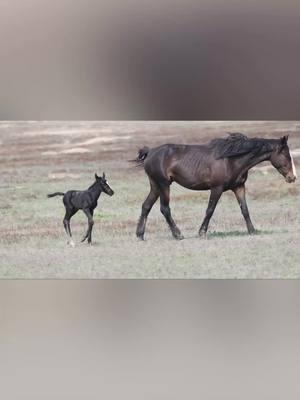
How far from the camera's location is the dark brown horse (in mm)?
4336

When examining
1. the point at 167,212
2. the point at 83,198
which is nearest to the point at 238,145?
the point at 167,212

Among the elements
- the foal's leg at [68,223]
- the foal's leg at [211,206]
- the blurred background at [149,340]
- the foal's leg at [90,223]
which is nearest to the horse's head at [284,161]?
the foal's leg at [211,206]

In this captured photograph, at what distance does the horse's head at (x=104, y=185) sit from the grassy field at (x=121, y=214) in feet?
0.12

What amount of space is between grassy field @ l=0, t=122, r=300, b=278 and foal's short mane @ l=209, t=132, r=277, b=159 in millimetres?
48

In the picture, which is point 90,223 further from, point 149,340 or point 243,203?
point 243,203

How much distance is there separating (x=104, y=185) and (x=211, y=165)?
649 mm

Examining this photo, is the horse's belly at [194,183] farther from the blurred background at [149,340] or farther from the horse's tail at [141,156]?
the blurred background at [149,340]

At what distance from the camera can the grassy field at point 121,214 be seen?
14.0 ft
